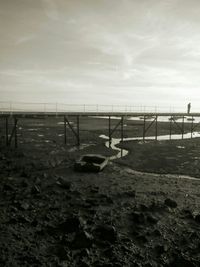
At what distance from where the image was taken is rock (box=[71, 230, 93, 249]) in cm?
589

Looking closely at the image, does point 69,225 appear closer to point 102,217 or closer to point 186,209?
point 102,217

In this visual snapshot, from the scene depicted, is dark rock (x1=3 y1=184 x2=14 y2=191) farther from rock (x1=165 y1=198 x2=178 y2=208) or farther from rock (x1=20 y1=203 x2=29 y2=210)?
rock (x1=165 y1=198 x2=178 y2=208)

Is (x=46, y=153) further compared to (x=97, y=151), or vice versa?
(x=97, y=151)

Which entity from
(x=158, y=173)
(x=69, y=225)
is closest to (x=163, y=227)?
(x=69, y=225)

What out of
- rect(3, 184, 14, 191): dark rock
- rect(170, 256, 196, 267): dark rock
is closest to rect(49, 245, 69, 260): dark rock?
rect(170, 256, 196, 267): dark rock

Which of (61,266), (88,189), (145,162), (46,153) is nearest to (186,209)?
(88,189)

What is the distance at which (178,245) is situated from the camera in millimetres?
6211

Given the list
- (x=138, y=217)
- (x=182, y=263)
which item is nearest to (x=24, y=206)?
(x=138, y=217)

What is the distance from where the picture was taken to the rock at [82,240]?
5.89 m

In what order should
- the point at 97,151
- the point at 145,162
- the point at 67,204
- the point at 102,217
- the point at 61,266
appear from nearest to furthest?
the point at 61,266
the point at 102,217
the point at 67,204
the point at 145,162
the point at 97,151

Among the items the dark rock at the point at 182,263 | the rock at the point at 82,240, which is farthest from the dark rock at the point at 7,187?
the dark rock at the point at 182,263

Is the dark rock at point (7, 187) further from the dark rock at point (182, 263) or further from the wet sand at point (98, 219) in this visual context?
the dark rock at point (182, 263)

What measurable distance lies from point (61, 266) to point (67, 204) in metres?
3.26

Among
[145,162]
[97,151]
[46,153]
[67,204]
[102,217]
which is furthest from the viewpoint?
[97,151]
